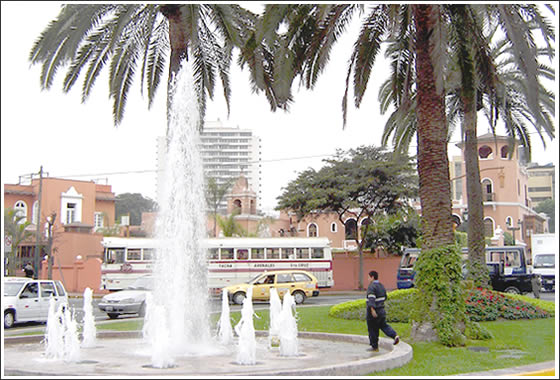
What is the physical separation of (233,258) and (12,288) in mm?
13628

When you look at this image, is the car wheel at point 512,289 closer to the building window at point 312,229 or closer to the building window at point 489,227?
the building window at point 489,227

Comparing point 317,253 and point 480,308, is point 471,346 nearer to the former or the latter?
point 480,308

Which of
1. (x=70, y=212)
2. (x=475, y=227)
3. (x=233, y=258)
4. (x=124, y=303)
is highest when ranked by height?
(x=70, y=212)

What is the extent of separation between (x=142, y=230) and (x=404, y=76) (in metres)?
46.1

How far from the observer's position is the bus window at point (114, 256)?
97.3ft

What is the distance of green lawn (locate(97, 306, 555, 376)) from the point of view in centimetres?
930

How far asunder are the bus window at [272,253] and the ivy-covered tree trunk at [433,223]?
64.0ft

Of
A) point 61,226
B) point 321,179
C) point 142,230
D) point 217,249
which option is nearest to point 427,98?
point 217,249

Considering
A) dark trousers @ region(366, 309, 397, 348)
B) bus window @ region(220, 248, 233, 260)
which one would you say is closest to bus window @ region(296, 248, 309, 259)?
bus window @ region(220, 248, 233, 260)

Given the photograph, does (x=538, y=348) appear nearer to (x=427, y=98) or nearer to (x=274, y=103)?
(x=427, y=98)

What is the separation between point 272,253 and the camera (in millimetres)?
32094

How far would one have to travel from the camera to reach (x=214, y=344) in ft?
38.6

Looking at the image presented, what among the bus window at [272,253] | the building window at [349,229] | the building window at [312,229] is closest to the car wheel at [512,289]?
the bus window at [272,253]

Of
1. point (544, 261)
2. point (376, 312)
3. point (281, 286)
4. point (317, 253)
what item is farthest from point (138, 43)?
point (544, 261)
